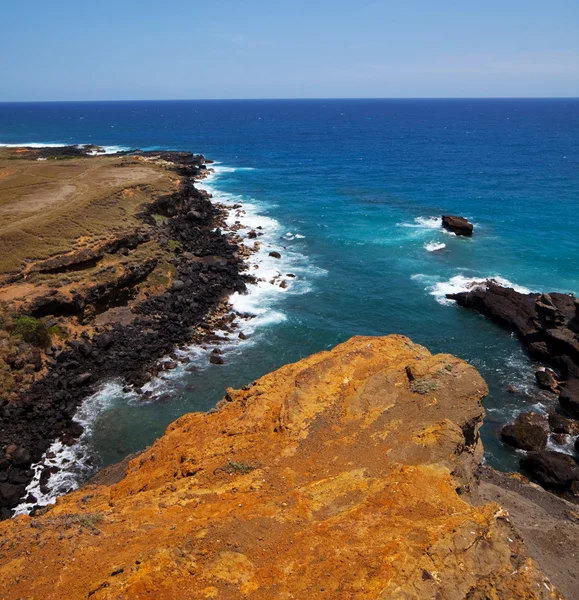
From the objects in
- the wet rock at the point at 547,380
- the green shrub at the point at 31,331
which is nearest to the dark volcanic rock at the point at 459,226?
the wet rock at the point at 547,380

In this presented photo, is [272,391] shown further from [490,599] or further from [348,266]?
[348,266]

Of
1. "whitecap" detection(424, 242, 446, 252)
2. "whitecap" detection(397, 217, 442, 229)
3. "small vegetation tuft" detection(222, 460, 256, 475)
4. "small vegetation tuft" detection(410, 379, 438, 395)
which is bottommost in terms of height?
"whitecap" detection(424, 242, 446, 252)

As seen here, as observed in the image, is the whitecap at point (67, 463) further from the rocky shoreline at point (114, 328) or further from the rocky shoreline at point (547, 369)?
the rocky shoreline at point (547, 369)

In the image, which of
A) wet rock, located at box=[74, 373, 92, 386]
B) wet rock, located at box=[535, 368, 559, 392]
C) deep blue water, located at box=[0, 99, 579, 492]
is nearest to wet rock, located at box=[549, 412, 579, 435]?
deep blue water, located at box=[0, 99, 579, 492]

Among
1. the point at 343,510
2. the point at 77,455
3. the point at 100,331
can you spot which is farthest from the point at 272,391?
the point at 100,331

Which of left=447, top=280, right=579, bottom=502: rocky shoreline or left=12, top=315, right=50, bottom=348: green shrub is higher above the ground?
left=12, top=315, right=50, bottom=348: green shrub

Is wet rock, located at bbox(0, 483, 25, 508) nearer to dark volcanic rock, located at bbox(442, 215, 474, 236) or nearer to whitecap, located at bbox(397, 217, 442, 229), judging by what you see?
dark volcanic rock, located at bbox(442, 215, 474, 236)
